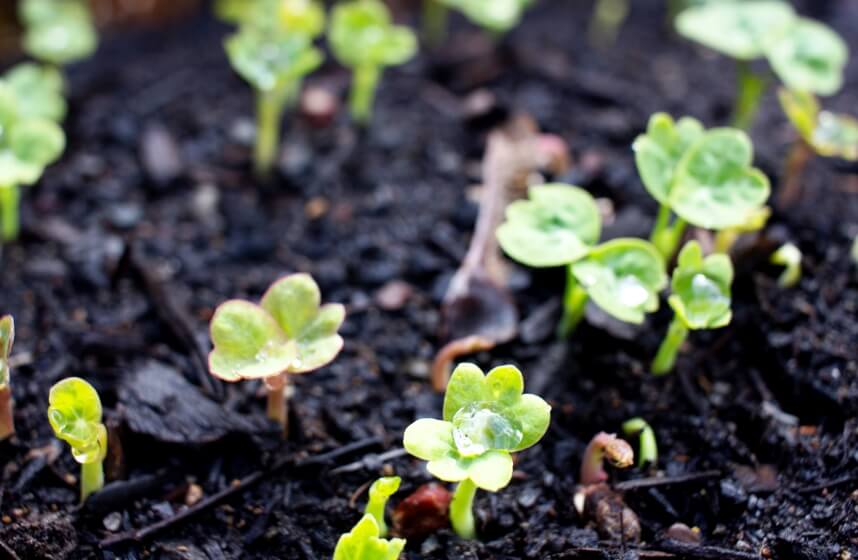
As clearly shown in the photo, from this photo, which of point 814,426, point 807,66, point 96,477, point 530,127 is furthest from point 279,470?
point 807,66

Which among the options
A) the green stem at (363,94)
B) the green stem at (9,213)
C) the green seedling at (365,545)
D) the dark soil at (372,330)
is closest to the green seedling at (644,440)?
the dark soil at (372,330)

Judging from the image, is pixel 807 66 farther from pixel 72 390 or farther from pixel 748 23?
pixel 72 390

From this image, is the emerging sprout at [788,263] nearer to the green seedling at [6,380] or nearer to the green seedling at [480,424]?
the green seedling at [480,424]

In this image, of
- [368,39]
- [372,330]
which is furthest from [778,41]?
[372,330]

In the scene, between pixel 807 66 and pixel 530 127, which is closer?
pixel 807 66

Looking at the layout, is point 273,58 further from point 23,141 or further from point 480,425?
point 480,425

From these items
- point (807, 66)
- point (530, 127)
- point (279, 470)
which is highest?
point (807, 66)

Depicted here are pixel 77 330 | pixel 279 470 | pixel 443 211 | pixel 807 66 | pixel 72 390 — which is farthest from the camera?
pixel 443 211
